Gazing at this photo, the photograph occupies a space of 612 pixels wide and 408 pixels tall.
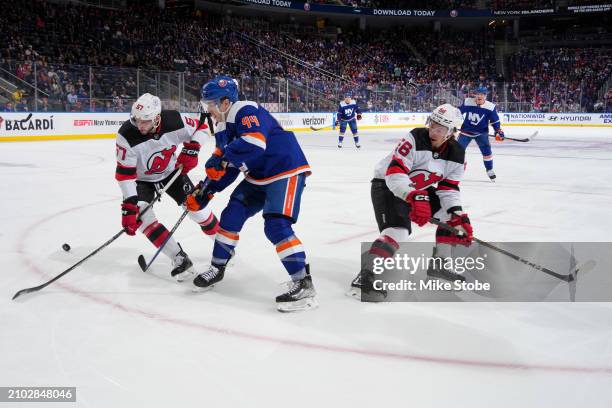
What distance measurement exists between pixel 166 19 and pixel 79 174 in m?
16.7

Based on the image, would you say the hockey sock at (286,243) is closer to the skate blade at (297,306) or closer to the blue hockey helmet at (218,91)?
the skate blade at (297,306)

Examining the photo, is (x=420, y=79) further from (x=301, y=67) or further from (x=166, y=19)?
(x=166, y=19)

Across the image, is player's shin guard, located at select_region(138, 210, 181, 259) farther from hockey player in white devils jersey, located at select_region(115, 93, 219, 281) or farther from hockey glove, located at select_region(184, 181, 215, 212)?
hockey glove, located at select_region(184, 181, 215, 212)

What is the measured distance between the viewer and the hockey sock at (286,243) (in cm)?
296

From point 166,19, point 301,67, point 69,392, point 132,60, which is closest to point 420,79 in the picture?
point 301,67

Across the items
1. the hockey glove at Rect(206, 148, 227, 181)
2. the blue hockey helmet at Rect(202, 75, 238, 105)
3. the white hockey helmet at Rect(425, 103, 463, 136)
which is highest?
the blue hockey helmet at Rect(202, 75, 238, 105)

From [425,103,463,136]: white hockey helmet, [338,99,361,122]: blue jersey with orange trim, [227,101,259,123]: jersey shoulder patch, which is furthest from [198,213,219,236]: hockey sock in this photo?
[338,99,361,122]: blue jersey with orange trim

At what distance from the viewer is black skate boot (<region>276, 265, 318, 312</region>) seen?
2.92m

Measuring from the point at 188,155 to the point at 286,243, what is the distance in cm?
106

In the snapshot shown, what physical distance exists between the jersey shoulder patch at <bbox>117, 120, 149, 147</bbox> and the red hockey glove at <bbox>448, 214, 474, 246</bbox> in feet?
6.02

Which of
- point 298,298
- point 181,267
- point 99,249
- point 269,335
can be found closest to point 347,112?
point 181,267

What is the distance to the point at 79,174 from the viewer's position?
830 cm

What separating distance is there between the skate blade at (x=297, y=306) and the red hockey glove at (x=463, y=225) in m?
0.89

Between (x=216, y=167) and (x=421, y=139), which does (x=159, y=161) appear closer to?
(x=216, y=167)
